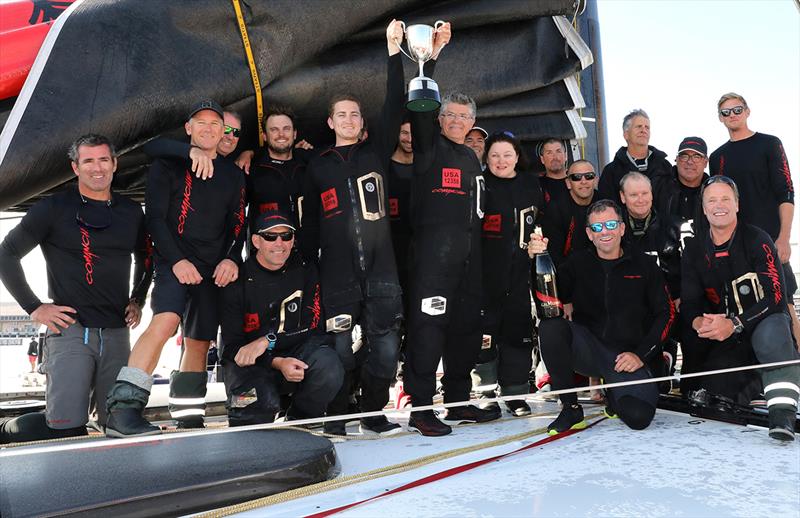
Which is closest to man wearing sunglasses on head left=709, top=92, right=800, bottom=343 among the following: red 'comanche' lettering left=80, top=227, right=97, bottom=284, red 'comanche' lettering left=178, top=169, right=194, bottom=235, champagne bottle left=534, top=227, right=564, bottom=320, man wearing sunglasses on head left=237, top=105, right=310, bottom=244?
champagne bottle left=534, top=227, right=564, bottom=320

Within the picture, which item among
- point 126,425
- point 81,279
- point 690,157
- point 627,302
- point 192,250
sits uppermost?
point 690,157

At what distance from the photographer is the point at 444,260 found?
2865mm

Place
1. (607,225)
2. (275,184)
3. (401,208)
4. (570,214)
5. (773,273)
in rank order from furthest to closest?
(570,214) < (401,208) < (275,184) < (607,225) < (773,273)

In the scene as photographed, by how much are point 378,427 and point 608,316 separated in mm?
1106

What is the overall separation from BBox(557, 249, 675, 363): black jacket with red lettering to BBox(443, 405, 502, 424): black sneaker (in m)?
0.58

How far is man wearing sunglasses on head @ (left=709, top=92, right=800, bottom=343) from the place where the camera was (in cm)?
351

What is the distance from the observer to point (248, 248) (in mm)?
3248

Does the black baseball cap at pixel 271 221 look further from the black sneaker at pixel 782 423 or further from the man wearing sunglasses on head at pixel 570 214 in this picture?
the black sneaker at pixel 782 423

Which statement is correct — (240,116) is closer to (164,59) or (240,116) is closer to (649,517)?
Answer: (164,59)

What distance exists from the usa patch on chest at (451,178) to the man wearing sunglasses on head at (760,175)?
1.59 metres

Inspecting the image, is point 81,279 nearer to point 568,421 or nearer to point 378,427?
point 378,427

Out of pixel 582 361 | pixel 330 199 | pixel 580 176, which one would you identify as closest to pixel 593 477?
pixel 582 361

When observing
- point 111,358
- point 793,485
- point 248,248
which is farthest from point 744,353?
point 111,358

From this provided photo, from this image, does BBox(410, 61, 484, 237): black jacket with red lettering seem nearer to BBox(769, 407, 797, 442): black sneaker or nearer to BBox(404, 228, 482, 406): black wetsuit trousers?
BBox(404, 228, 482, 406): black wetsuit trousers
